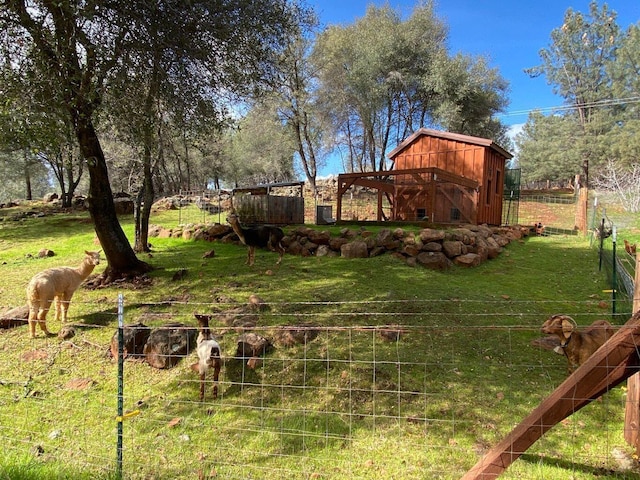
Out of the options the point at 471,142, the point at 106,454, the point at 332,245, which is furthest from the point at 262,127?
the point at 106,454

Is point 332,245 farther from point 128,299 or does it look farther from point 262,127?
point 262,127

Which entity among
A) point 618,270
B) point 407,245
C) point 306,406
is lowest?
point 306,406

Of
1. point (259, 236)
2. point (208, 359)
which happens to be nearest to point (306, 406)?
point (208, 359)

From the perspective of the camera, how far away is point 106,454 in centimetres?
363

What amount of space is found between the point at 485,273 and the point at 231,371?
7.46 m

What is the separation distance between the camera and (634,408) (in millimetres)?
3244

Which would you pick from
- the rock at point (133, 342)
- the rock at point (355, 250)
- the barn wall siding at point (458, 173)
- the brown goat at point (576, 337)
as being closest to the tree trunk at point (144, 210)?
the rock at point (355, 250)

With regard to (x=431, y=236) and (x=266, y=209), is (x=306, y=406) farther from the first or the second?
(x=266, y=209)

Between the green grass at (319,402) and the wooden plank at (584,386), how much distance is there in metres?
0.85

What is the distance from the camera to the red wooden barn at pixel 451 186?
17.0m

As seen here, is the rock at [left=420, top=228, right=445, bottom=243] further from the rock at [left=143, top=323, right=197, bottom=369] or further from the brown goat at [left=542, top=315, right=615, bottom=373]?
the rock at [left=143, top=323, right=197, bottom=369]

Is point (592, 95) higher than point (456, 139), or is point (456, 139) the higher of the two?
point (592, 95)

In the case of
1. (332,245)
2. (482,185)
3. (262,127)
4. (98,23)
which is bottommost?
(332,245)

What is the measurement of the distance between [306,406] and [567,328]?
3.09 meters
